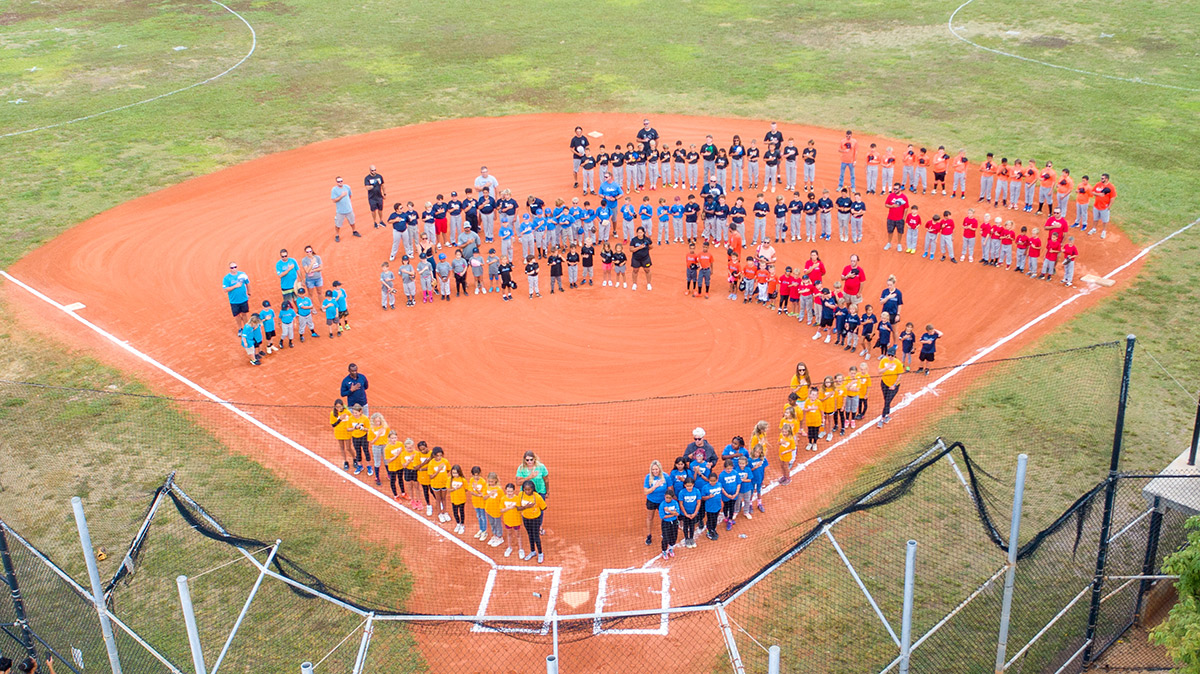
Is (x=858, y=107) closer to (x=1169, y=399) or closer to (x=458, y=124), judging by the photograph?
(x=458, y=124)

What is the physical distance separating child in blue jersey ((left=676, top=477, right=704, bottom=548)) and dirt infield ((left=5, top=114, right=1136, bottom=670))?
0.43 m

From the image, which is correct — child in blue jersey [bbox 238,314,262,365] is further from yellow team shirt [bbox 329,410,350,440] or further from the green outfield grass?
yellow team shirt [bbox 329,410,350,440]

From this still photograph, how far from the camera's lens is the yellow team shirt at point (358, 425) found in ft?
59.8

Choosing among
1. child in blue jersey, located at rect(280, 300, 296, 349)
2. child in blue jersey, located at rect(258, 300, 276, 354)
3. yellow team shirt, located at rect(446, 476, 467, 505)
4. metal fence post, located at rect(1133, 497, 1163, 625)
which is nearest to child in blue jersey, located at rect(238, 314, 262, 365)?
child in blue jersey, located at rect(258, 300, 276, 354)

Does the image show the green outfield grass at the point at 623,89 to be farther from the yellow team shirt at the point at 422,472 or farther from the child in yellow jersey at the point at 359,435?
the yellow team shirt at the point at 422,472

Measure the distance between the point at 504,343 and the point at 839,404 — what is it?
24.4 feet

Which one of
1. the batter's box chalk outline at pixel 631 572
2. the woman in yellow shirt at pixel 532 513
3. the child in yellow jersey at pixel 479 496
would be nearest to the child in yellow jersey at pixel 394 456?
the child in yellow jersey at pixel 479 496

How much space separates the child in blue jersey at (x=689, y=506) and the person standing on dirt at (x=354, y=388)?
6650 mm

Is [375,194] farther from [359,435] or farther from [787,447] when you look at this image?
[787,447]

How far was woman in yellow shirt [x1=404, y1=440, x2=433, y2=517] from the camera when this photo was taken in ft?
56.4

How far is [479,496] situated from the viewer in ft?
54.1

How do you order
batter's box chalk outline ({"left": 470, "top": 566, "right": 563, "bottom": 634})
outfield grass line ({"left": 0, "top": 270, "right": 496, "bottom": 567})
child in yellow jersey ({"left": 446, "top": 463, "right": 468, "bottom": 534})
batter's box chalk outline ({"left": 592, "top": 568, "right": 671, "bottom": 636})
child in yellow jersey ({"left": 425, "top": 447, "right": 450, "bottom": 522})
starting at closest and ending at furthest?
1. batter's box chalk outline ({"left": 592, "top": 568, "right": 671, "bottom": 636})
2. batter's box chalk outline ({"left": 470, "top": 566, "right": 563, "bottom": 634})
3. child in yellow jersey ({"left": 446, "top": 463, "right": 468, "bottom": 534})
4. child in yellow jersey ({"left": 425, "top": 447, "right": 450, "bottom": 522})
5. outfield grass line ({"left": 0, "top": 270, "right": 496, "bottom": 567})

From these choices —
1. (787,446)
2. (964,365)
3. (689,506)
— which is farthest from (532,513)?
(964,365)

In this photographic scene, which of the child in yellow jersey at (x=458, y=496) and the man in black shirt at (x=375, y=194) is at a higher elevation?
the man in black shirt at (x=375, y=194)
